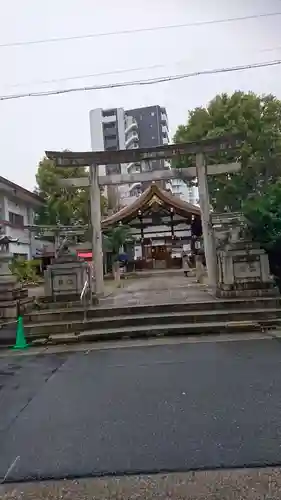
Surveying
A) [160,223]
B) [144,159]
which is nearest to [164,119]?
[160,223]

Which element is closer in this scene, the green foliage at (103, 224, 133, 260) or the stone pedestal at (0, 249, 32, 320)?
the stone pedestal at (0, 249, 32, 320)

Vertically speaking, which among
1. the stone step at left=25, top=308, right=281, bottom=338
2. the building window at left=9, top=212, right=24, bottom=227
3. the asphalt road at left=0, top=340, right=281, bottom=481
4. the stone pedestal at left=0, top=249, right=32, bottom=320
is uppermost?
the building window at left=9, top=212, right=24, bottom=227

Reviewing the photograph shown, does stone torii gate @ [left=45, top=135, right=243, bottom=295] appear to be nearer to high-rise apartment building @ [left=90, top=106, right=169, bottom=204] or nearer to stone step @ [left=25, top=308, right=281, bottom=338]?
stone step @ [left=25, top=308, right=281, bottom=338]

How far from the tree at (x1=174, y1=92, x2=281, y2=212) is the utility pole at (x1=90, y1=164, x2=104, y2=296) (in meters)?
9.68

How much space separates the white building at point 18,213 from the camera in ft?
92.7

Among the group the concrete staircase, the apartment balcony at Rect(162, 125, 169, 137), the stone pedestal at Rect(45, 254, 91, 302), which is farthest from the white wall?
the apartment balcony at Rect(162, 125, 169, 137)

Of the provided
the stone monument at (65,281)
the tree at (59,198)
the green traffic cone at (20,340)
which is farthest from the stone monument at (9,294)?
the tree at (59,198)

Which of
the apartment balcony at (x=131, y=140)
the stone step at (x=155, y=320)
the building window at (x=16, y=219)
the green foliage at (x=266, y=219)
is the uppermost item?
the apartment balcony at (x=131, y=140)

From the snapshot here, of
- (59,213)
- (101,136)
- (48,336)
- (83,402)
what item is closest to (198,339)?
(48,336)

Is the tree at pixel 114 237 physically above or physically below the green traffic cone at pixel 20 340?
above

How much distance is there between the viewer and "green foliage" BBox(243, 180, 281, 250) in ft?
39.2

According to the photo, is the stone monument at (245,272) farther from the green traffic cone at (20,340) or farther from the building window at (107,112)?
the building window at (107,112)

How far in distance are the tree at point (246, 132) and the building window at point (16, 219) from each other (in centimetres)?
1199

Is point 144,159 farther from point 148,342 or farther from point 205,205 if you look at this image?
point 148,342
